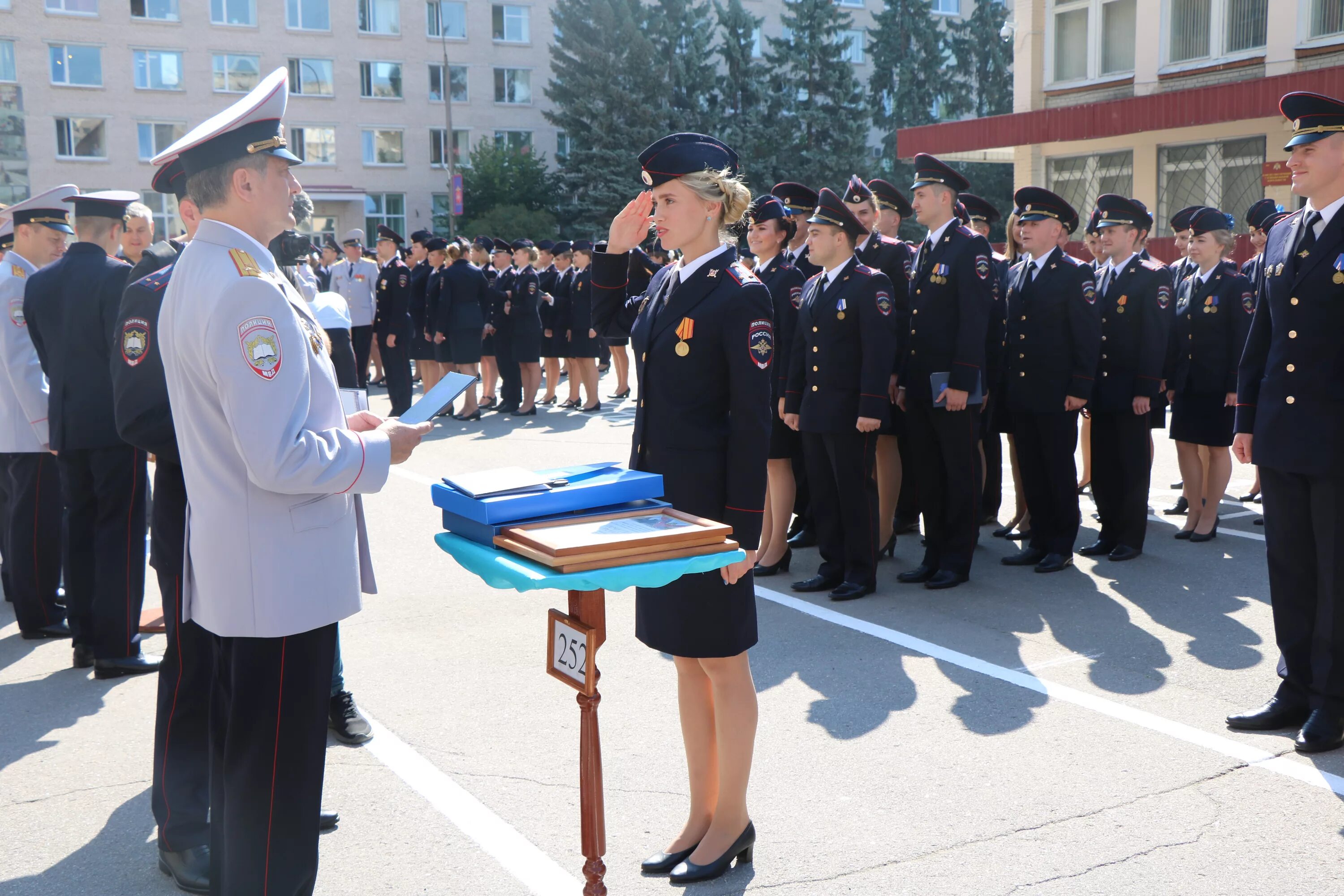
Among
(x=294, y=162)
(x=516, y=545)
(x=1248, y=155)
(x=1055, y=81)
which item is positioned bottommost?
(x=516, y=545)

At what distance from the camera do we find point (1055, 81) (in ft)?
85.3

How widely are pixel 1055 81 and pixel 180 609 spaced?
2588 cm

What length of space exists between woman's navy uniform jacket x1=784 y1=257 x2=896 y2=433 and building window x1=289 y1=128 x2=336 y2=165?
47.5 m

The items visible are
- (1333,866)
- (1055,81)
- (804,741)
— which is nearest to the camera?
(1333,866)

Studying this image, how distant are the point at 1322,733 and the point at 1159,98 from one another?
1992 cm

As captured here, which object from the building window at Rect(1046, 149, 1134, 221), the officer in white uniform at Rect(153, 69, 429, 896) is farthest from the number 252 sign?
the building window at Rect(1046, 149, 1134, 221)

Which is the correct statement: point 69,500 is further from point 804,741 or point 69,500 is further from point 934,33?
point 934,33

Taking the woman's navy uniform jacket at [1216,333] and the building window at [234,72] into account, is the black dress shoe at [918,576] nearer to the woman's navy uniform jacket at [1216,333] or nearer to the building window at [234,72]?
the woman's navy uniform jacket at [1216,333]

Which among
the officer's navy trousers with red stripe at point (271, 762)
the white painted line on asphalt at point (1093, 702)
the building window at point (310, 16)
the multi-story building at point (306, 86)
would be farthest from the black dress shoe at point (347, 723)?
the building window at point (310, 16)

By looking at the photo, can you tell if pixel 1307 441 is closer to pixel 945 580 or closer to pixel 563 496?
pixel 945 580

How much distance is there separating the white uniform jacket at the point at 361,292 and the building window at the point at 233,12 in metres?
37.4

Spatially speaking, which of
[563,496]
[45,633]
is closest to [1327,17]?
[45,633]

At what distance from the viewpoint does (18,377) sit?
5828mm

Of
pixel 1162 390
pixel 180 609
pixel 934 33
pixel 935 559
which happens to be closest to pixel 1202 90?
pixel 1162 390
